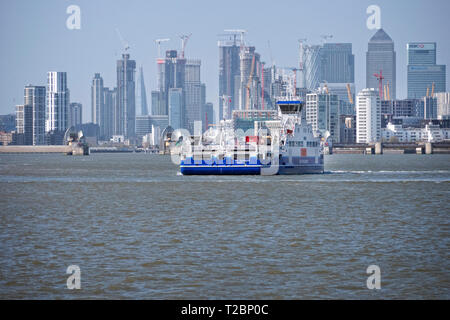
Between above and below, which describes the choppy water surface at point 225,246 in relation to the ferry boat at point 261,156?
below

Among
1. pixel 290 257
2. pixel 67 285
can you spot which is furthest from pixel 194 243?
pixel 67 285

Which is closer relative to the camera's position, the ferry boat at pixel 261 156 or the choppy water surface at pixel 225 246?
the choppy water surface at pixel 225 246

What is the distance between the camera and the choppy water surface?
32688 mm

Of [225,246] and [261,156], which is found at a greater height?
[261,156]

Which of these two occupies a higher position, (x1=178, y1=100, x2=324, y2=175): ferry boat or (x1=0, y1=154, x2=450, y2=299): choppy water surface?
(x1=178, y1=100, x2=324, y2=175): ferry boat

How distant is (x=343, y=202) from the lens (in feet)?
260

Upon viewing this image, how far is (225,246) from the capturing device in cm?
4481

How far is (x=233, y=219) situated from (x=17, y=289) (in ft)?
102

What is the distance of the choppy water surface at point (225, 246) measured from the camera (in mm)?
32688

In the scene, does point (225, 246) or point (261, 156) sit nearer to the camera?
point (225, 246)
